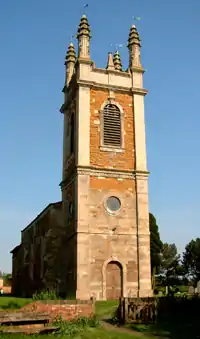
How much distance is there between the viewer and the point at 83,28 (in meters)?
31.8

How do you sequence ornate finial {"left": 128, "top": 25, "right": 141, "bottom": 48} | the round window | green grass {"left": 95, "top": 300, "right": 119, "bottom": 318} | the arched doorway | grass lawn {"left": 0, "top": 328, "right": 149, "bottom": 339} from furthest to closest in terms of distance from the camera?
1. ornate finial {"left": 128, "top": 25, "right": 141, "bottom": 48}
2. the round window
3. the arched doorway
4. green grass {"left": 95, "top": 300, "right": 119, "bottom": 318}
5. grass lawn {"left": 0, "top": 328, "right": 149, "bottom": 339}

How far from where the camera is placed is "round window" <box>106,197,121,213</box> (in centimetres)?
2853

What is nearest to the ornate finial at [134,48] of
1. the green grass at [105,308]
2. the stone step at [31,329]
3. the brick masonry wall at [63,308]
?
the green grass at [105,308]

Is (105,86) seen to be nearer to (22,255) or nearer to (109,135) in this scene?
(109,135)

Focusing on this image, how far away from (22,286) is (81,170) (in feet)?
58.3

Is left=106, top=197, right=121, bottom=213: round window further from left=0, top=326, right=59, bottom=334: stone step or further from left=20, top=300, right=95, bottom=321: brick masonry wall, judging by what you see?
left=0, top=326, right=59, bottom=334: stone step

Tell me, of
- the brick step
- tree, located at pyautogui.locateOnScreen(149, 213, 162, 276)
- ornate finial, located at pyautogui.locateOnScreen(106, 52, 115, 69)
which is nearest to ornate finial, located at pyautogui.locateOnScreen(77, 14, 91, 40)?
ornate finial, located at pyautogui.locateOnScreen(106, 52, 115, 69)

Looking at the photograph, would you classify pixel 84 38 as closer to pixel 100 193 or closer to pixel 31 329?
pixel 100 193

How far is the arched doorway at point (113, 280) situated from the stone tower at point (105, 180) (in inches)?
2.4

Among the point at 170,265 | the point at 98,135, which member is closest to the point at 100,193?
the point at 98,135

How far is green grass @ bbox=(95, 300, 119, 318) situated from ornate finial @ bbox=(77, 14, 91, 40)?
1926 centimetres

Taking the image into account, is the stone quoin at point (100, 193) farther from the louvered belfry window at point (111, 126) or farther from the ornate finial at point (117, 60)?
the ornate finial at point (117, 60)

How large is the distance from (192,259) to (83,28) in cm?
5028

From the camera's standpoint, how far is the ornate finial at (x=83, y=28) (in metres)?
31.6
